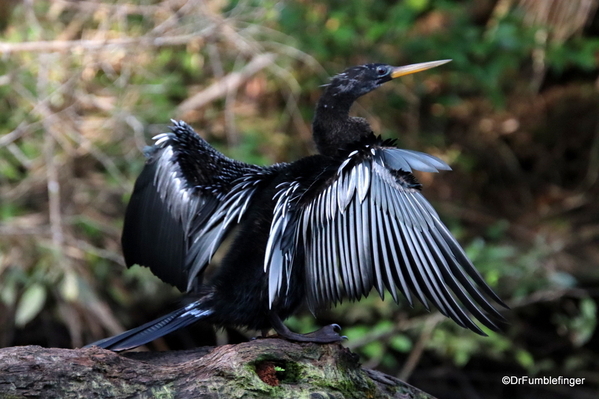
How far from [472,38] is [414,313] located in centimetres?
223

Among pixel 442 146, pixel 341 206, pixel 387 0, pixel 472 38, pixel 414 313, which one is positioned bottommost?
pixel 414 313

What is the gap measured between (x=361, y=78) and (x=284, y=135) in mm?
2773

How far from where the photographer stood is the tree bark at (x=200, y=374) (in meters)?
2.13

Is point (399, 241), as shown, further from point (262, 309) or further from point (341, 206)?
point (262, 309)

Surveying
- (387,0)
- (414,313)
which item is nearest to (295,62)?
Answer: (387,0)

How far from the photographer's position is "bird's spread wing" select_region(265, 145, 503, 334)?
7.45 feet

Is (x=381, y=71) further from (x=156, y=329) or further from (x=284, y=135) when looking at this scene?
(x=284, y=135)

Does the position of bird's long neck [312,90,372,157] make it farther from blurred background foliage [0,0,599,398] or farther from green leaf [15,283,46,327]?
green leaf [15,283,46,327]

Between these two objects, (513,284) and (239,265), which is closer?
(239,265)

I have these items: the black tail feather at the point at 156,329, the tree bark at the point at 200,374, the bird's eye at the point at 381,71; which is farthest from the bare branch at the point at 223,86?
the tree bark at the point at 200,374

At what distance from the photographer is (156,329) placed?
264 centimetres

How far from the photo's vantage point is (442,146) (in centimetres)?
657

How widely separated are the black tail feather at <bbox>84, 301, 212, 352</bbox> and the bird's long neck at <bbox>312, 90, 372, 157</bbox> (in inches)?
36.3

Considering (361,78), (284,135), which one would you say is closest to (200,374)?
(361,78)
